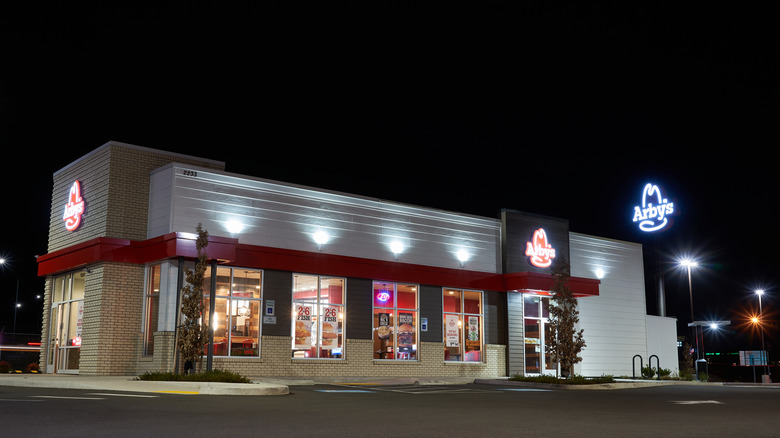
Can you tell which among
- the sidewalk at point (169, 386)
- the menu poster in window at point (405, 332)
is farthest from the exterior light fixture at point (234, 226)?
the menu poster in window at point (405, 332)

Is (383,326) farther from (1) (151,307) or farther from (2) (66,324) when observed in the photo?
(2) (66,324)

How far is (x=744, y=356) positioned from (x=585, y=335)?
16.2 meters

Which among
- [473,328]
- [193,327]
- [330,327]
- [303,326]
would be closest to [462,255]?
[473,328]

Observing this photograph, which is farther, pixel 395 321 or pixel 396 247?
pixel 396 247

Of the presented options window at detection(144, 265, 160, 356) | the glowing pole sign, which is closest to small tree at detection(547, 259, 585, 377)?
window at detection(144, 265, 160, 356)

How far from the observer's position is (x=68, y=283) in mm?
23438

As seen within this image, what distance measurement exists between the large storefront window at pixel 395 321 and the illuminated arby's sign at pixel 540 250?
573cm

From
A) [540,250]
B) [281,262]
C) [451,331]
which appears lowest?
[451,331]

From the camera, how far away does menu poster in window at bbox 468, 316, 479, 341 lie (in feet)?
90.2

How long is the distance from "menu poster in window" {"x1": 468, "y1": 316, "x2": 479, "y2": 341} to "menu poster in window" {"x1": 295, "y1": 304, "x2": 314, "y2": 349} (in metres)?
6.90

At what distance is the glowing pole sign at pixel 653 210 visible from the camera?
3594cm

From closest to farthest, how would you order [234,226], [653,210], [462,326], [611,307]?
[234,226] < [462,326] < [611,307] < [653,210]

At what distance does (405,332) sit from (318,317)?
3.66m

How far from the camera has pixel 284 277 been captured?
2305 cm
